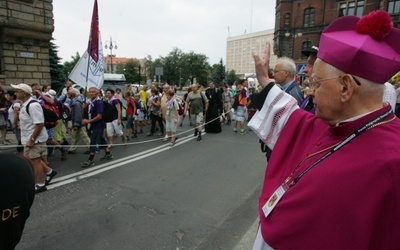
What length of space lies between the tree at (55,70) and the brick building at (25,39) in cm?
1206

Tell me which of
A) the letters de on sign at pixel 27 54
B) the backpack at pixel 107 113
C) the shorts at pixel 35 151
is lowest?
the shorts at pixel 35 151

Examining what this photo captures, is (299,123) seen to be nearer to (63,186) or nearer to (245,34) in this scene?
(63,186)

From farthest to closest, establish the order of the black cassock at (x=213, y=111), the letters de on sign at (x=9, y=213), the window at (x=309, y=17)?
the window at (x=309, y=17), the black cassock at (x=213, y=111), the letters de on sign at (x=9, y=213)

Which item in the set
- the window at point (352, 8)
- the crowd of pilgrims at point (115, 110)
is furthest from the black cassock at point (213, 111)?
the window at point (352, 8)

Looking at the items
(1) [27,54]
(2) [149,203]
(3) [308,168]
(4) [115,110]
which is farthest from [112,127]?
(1) [27,54]

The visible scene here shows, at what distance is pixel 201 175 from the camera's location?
5668mm

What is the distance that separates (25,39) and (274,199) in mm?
16454

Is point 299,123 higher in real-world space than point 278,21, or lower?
lower

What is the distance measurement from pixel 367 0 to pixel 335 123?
4379 cm

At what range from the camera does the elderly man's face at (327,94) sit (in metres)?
1.14

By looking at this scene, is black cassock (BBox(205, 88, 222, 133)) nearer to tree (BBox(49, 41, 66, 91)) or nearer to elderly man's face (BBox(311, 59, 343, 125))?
elderly man's face (BBox(311, 59, 343, 125))

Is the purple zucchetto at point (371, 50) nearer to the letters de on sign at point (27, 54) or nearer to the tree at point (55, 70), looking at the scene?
the letters de on sign at point (27, 54)

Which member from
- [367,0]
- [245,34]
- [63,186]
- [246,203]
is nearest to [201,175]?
[246,203]

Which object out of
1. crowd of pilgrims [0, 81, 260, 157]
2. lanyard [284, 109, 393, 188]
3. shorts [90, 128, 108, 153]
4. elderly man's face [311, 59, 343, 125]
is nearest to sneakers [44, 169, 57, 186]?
shorts [90, 128, 108, 153]
